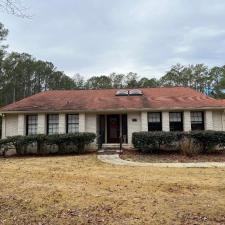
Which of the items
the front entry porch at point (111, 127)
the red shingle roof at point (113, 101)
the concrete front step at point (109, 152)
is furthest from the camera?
the front entry porch at point (111, 127)

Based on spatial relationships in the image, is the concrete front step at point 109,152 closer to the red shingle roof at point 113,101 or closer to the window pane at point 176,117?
the red shingle roof at point 113,101

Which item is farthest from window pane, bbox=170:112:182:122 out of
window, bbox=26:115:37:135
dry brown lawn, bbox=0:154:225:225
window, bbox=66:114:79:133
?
window, bbox=26:115:37:135

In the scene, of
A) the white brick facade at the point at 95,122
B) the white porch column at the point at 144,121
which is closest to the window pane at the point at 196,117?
the white brick facade at the point at 95,122

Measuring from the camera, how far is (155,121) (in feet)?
63.4

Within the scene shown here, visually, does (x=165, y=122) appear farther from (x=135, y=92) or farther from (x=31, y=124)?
(x=31, y=124)

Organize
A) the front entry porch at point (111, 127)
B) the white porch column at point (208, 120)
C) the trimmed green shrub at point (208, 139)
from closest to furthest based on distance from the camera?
1. the trimmed green shrub at point (208, 139)
2. the white porch column at point (208, 120)
3. the front entry porch at point (111, 127)

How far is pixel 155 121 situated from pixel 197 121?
2.59 meters

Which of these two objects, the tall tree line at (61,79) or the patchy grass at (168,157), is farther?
the tall tree line at (61,79)

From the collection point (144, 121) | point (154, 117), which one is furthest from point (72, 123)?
point (154, 117)

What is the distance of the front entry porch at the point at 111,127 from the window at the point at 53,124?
2708 millimetres

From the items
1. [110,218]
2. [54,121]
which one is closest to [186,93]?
[54,121]

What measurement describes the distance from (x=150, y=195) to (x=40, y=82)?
48.8 m

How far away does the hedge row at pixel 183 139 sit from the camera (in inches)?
648

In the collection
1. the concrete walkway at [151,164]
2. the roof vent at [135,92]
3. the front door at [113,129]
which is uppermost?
the roof vent at [135,92]
